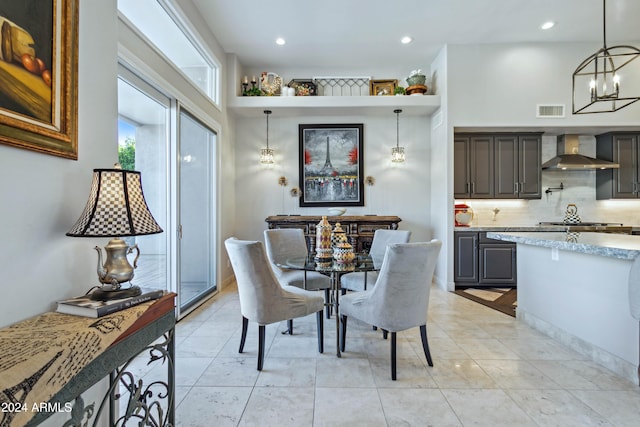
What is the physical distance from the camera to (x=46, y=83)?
120 centimetres

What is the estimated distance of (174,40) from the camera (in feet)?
10.4

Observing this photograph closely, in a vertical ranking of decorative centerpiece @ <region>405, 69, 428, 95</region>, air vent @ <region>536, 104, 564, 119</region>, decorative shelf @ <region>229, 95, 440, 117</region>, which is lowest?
air vent @ <region>536, 104, 564, 119</region>

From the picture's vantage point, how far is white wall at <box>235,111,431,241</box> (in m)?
5.10

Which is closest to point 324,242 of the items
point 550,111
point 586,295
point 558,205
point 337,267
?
point 337,267

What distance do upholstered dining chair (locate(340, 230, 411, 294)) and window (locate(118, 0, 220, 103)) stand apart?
113 inches

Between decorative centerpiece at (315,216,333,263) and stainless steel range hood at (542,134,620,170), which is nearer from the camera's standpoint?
decorative centerpiece at (315,216,333,263)

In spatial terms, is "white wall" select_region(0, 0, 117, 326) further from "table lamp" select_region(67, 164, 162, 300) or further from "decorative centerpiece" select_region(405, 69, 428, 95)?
"decorative centerpiece" select_region(405, 69, 428, 95)

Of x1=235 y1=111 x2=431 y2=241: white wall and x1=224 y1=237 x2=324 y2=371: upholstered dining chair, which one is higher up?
x1=235 y1=111 x2=431 y2=241: white wall

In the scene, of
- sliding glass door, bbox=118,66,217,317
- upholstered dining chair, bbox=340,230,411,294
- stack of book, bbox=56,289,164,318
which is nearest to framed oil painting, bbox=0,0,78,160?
stack of book, bbox=56,289,164,318

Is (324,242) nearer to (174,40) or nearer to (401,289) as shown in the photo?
(401,289)

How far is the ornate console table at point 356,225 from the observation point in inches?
183

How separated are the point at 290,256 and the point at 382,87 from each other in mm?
3300

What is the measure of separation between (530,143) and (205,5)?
16.3 feet

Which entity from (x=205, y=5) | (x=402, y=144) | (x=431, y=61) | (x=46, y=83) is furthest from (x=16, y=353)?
(x=431, y=61)
